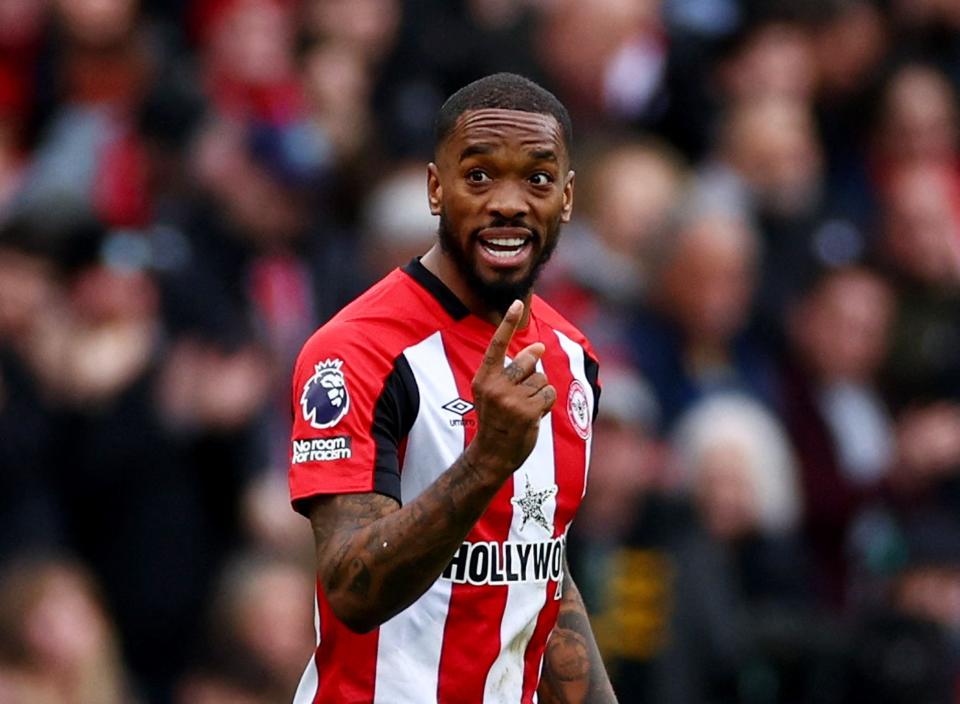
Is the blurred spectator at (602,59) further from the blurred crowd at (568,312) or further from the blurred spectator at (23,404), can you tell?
the blurred spectator at (23,404)

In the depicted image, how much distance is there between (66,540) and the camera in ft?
29.0

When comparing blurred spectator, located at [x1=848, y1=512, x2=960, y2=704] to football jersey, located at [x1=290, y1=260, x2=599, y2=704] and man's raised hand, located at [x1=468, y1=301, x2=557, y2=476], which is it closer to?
football jersey, located at [x1=290, y1=260, x2=599, y2=704]

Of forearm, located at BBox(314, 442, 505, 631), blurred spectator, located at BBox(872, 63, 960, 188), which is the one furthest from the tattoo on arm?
blurred spectator, located at BBox(872, 63, 960, 188)

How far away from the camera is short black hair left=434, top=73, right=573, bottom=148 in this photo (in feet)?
15.4

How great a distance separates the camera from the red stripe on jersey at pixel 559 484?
499cm

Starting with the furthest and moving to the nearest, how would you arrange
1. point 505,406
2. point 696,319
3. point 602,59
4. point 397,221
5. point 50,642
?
point 602,59
point 696,319
point 397,221
point 50,642
point 505,406

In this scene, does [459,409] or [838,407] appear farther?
[838,407]

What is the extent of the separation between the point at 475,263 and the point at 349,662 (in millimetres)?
Result: 913

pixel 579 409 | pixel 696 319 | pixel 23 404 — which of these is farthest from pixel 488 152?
pixel 696 319

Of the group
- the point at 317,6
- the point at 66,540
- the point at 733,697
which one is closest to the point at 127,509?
the point at 66,540

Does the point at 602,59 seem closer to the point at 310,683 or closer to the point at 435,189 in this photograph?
the point at 435,189

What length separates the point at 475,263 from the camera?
473 centimetres

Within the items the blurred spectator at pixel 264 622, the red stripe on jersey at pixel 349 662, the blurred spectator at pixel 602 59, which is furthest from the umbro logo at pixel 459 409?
the blurred spectator at pixel 602 59

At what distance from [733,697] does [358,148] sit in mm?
3384
